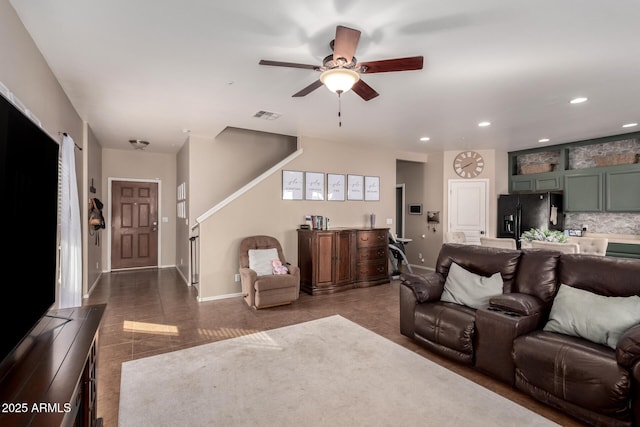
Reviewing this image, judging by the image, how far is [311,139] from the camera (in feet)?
19.3

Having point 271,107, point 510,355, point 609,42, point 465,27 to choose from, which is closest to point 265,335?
point 510,355

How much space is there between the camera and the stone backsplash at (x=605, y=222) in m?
5.56

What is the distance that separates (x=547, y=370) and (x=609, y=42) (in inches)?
99.8

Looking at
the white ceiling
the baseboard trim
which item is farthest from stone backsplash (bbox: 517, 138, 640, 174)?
the baseboard trim

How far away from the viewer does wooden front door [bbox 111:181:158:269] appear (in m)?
7.01

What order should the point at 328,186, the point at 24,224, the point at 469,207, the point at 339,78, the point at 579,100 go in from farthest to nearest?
the point at 469,207
the point at 328,186
the point at 579,100
the point at 339,78
the point at 24,224

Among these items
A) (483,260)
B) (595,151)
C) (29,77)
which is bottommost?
(483,260)

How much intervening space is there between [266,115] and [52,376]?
3.86 meters

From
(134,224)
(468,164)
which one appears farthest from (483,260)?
(134,224)

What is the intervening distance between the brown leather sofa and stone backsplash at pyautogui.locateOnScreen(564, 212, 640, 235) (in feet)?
14.4

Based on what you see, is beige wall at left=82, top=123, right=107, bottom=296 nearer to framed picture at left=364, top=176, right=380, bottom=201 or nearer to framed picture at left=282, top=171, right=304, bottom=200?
framed picture at left=282, top=171, right=304, bottom=200

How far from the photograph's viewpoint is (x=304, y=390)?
239 centimetres

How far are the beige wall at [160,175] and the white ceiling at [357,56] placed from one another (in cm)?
237

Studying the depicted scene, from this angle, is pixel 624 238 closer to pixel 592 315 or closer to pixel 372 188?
pixel 372 188
